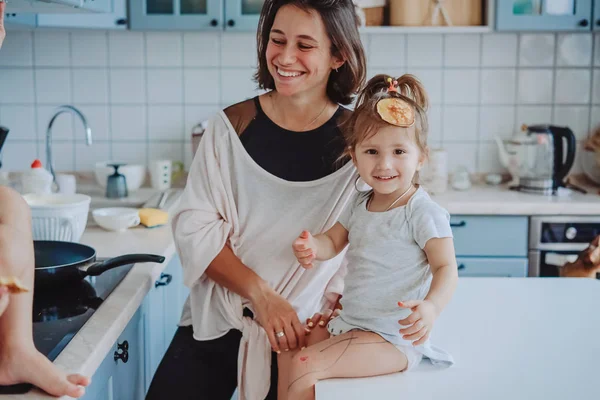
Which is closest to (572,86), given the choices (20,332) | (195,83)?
(195,83)

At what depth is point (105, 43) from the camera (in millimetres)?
3389

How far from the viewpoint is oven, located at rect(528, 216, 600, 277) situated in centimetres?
300

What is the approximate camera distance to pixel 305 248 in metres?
1.41

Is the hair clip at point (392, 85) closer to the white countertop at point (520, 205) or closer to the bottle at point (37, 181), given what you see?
the bottle at point (37, 181)

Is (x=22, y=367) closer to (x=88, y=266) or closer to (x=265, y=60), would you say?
(x=88, y=266)

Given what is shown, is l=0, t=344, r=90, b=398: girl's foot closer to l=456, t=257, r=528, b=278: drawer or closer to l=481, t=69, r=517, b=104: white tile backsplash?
l=456, t=257, r=528, b=278: drawer

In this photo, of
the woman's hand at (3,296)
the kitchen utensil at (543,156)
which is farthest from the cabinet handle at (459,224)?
the woman's hand at (3,296)

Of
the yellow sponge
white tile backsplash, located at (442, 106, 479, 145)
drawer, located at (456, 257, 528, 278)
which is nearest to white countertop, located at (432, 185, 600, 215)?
drawer, located at (456, 257, 528, 278)

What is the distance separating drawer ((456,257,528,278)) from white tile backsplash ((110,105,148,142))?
152cm

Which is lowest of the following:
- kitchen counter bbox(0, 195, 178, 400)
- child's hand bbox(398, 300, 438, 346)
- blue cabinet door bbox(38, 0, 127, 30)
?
kitchen counter bbox(0, 195, 178, 400)

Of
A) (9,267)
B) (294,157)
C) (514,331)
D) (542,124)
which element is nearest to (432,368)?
(514,331)

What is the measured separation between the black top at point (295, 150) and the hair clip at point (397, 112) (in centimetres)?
31

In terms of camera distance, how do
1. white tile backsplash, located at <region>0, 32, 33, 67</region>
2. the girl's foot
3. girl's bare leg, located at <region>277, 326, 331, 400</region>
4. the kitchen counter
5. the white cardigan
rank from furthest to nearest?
white tile backsplash, located at <region>0, 32, 33, 67</region>, the white cardigan, girl's bare leg, located at <region>277, 326, 331, 400</region>, the kitchen counter, the girl's foot

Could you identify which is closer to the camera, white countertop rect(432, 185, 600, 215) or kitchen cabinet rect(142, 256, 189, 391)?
kitchen cabinet rect(142, 256, 189, 391)
